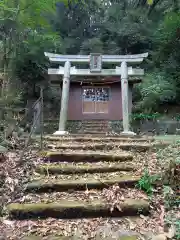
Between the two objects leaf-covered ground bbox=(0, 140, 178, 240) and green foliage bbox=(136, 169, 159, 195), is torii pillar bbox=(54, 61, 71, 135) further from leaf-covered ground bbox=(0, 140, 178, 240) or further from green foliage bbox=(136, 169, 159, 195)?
green foliage bbox=(136, 169, 159, 195)

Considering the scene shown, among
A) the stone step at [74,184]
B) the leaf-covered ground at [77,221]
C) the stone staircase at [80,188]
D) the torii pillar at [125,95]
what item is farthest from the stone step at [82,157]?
the torii pillar at [125,95]

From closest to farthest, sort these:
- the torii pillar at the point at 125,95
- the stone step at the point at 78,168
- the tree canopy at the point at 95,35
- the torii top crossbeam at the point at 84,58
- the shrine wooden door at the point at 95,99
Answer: the stone step at the point at 78,168, the torii pillar at the point at 125,95, the torii top crossbeam at the point at 84,58, the tree canopy at the point at 95,35, the shrine wooden door at the point at 95,99

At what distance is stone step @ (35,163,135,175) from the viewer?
3.36 m

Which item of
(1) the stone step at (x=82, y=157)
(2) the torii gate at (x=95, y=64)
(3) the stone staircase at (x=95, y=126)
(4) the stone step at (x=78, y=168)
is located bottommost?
(4) the stone step at (x=78, y=168)

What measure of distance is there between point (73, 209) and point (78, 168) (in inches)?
37.2

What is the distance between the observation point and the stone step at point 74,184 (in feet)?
9.57

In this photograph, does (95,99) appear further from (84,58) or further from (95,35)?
(95,35)

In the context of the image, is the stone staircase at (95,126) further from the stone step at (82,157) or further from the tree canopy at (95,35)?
the stone step at (82,157)

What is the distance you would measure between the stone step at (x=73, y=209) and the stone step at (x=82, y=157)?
130 centimetres

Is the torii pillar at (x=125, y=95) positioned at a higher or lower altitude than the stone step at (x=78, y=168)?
higher

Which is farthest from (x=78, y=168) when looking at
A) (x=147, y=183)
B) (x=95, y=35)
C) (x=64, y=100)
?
(x=95, y=35)

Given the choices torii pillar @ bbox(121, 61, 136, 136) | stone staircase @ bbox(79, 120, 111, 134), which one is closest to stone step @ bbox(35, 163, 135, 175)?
torii pillar @ bbox(121, 61, 136, 136)

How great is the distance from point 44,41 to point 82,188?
11.3 meters

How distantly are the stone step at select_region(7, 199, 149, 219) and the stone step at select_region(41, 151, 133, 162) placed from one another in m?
1.30
